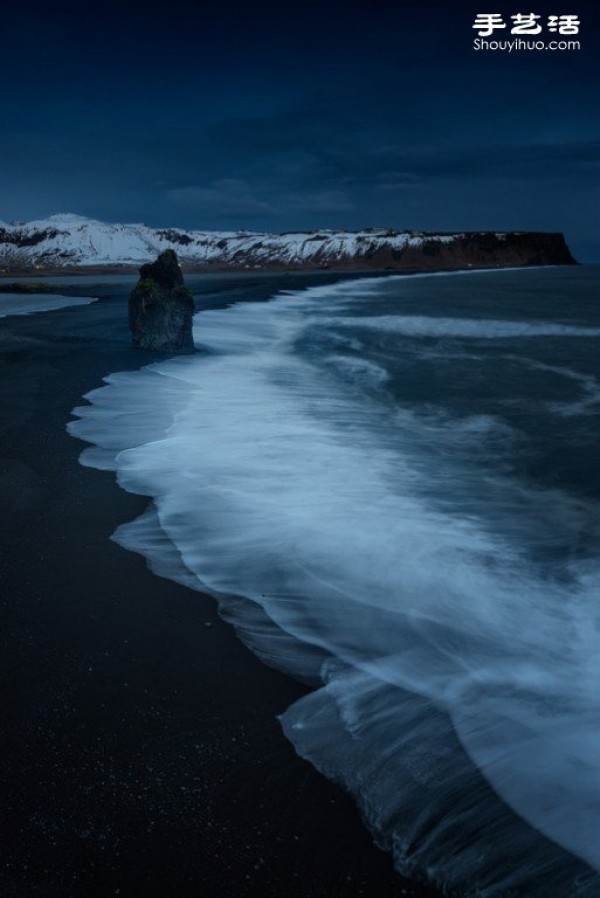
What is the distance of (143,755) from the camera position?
86.5 inches

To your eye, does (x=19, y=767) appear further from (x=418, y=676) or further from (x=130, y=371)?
(x=130, y=371)

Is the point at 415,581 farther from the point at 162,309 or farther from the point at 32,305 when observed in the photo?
the point at 32,305

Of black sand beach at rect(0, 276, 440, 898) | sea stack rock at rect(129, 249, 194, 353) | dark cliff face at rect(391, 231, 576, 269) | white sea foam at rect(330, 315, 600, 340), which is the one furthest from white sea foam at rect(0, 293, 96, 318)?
dark cliff face at rect(391, 231, 576, 269)

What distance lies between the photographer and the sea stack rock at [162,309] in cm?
1252

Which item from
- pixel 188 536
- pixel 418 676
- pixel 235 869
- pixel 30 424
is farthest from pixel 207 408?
pixel 235 869

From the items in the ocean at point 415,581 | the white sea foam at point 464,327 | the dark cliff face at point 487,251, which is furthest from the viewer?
the dark cliff face at point 487,251

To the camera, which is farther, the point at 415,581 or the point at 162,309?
the point at 162,309

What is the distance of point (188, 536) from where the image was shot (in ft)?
13.1

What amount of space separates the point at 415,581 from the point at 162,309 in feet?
34.0

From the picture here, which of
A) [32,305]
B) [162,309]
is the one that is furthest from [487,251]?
[162,309]

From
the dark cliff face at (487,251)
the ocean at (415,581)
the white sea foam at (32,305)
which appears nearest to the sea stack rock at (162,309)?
the ocean at (415,581)

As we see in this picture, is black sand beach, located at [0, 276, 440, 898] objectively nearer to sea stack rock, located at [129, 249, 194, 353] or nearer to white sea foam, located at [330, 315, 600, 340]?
sea stack rock, located at [129, 249, 194, 353]

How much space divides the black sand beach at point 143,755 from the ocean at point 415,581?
0.15 m

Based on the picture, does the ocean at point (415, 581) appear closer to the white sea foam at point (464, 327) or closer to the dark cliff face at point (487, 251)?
the white sea foam at point (464, 327)
